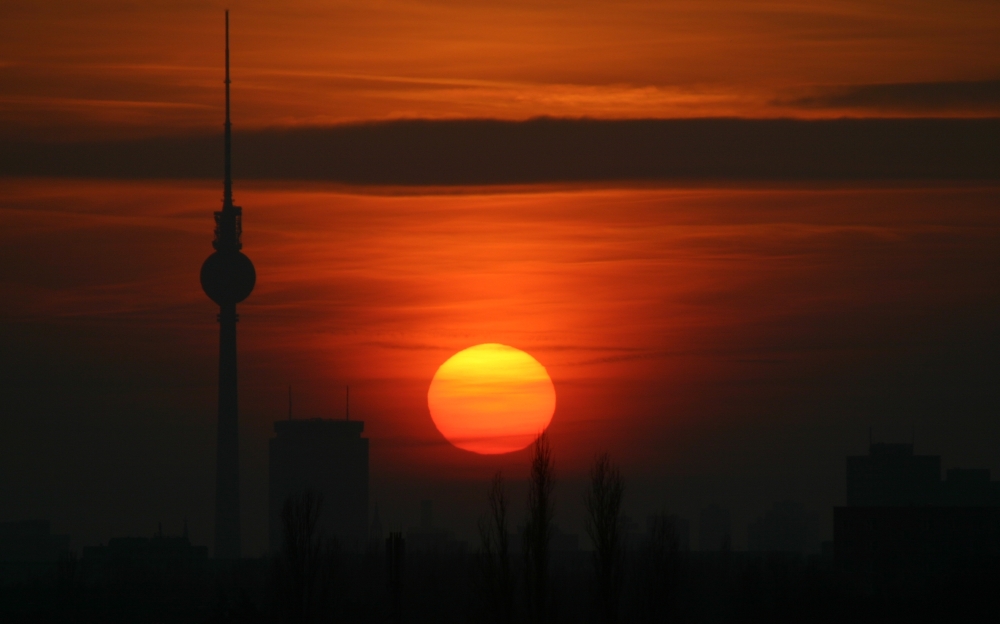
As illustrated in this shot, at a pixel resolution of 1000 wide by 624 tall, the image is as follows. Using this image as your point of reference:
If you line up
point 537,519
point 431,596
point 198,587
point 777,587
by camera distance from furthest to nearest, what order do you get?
point 198,587, point 431,596, point 777,587, point 537,519

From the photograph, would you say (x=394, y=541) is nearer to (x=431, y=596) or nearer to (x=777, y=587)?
(x=777, y=587)

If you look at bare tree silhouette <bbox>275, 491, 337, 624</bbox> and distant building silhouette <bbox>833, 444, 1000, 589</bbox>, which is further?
distant building silhouette <bbox>833, 444, 1000, 589</bbox>

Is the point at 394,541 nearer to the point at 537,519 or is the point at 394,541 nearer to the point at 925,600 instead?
the point at 537,519

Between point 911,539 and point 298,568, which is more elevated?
point 298,568

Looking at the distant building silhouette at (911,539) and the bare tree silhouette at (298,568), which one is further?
the distant building silhouette at (911,539)

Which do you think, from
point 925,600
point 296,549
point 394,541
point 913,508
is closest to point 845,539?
point 913,508

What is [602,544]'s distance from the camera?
66.8 m

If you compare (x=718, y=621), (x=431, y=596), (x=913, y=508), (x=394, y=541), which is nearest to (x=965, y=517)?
(x=913, y=508)

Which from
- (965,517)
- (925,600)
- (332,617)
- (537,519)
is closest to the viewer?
(537,519)

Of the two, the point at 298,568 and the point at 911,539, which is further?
the point at 911,539

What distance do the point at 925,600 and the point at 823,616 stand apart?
17.7 meters

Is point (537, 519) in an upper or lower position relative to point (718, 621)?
upper

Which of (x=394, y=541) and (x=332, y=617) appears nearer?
(x=394, y=541)

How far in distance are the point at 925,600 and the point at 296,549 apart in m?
65.6
